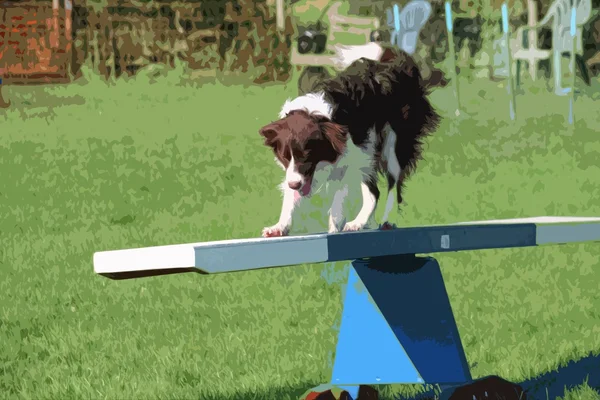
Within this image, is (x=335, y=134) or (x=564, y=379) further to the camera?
(x=564, y=379)

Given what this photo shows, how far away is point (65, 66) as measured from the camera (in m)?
20.1

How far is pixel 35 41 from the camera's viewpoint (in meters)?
20.5

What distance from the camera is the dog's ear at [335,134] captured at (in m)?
4.09

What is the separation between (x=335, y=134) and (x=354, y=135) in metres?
0.17

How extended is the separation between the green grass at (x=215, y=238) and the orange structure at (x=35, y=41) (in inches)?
→ 76.3

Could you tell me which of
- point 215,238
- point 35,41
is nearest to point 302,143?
point 215,238

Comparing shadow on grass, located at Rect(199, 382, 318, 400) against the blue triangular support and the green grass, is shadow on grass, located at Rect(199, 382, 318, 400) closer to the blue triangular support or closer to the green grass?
the green grass

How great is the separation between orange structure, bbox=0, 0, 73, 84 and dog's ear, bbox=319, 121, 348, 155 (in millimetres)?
16042

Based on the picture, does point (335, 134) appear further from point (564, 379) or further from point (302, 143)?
point (564, 379)

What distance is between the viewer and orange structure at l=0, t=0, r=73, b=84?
65.4 feet

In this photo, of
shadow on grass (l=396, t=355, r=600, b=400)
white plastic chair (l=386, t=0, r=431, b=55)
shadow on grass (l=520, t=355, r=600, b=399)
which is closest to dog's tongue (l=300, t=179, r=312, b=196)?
shadow on grass (l=396, t=355, r=600, b=400)

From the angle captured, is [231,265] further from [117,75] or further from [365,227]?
[117,75]

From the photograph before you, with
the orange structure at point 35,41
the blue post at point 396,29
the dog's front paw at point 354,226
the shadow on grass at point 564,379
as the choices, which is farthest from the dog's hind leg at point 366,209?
the orange structure at point 35,41

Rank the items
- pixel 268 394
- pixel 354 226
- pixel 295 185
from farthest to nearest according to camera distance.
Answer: pixel 268 394, pixel 354 226, pixel 295 185
